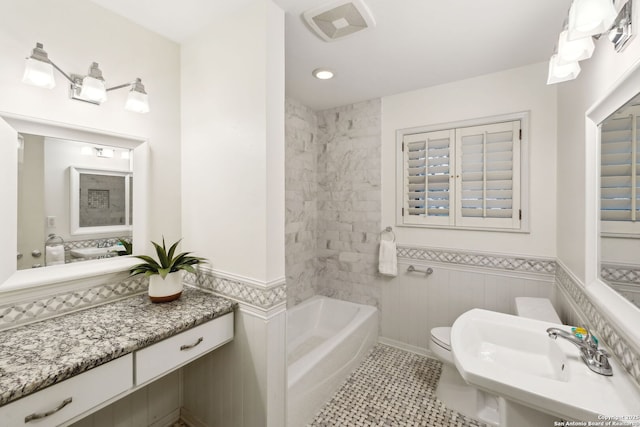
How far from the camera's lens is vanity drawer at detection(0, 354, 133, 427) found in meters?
0.86

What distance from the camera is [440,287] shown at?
8.12 feet

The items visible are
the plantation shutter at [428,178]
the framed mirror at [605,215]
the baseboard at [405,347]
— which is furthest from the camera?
the baseboard at [405,347]

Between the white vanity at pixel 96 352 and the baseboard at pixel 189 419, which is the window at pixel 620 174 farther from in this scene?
the baseboard at pixel 189 419

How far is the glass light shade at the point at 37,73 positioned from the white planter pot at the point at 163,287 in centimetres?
98

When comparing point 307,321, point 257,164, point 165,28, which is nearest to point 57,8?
point 165,28

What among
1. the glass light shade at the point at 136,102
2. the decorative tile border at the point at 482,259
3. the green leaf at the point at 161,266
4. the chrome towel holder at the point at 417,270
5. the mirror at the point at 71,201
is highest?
the glass light shade at the point at 136,102

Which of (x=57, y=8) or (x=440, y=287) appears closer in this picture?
(x=57, y=8)

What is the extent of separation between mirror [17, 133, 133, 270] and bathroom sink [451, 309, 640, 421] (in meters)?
1.85

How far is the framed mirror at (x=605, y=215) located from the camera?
38.6 inches

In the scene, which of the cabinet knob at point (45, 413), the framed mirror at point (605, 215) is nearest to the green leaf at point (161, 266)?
the cabinet knob at point (45, 413)

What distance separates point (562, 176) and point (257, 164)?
2.01m

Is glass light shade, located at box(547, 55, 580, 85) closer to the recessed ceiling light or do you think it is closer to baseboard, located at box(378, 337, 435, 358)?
the recessed ceiling light

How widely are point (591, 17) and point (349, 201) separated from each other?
216cm

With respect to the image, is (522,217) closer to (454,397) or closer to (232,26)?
(454,397)
